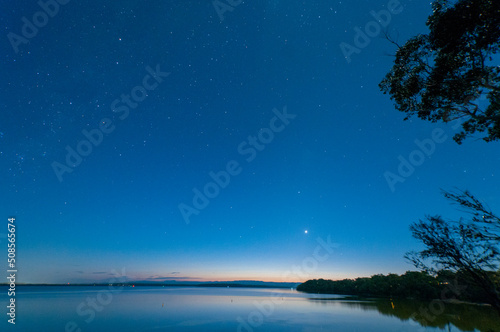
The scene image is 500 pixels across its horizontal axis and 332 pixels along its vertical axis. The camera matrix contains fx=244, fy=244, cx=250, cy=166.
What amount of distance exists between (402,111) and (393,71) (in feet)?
5.73

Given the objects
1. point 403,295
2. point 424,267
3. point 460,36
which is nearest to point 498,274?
point 424,267

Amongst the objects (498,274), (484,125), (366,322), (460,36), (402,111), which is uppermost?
(460,36)

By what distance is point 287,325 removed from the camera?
132 ft

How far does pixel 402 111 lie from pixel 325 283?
666ft

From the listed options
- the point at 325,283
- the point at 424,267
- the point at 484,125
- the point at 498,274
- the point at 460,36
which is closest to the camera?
the point at 498,274

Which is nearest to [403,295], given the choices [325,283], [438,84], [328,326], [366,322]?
[366,322]

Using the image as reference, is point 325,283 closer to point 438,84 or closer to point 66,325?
point 66,325

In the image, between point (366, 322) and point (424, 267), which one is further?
point (366, 322)

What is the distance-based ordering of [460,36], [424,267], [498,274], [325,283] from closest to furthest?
[498,274] → [460,36] → [424,267] → [325,283]

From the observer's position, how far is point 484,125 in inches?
357

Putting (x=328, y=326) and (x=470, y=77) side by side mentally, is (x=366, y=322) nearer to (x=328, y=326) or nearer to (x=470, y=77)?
(x=328, y=326)

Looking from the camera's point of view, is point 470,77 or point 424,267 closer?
point 470,77

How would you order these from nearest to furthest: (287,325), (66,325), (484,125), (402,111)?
(484,125) → (402,111) → (66,325) → (287,325)

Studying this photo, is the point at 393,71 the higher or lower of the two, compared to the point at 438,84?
higher
